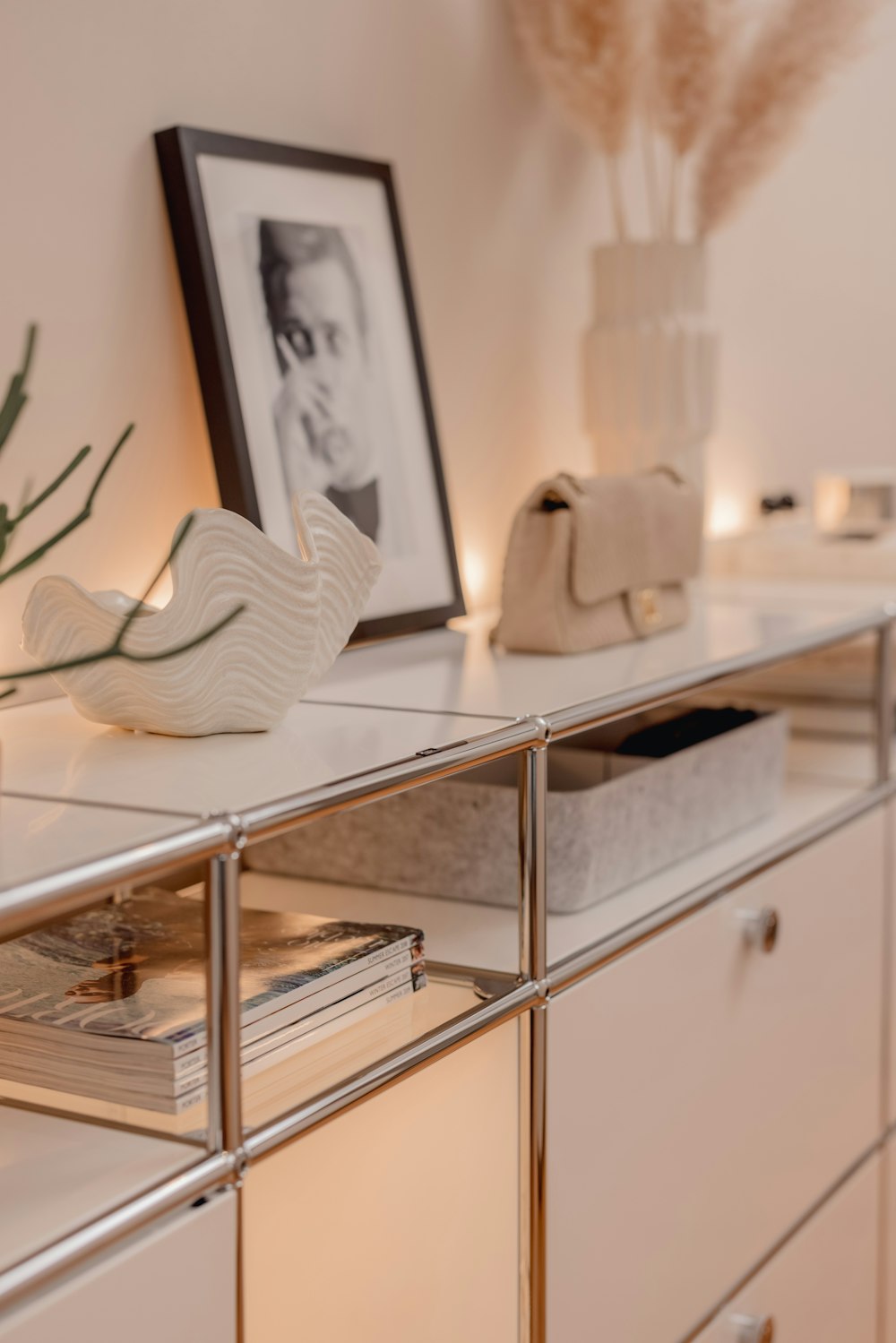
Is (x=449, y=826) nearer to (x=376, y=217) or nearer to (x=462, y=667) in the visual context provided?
(x=462, y=667)

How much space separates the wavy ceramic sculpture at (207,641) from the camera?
36.5 inches

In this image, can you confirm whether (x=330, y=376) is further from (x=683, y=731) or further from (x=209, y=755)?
(x=209, y=755)

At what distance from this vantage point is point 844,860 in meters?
1.50

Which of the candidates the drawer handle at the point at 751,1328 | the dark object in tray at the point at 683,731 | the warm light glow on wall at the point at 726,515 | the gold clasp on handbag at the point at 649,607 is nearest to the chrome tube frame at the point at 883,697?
the dark object in tray at the point at 683,731

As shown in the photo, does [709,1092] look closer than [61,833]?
No

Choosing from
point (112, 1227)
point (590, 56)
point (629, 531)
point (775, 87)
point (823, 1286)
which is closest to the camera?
point (112, 1227)

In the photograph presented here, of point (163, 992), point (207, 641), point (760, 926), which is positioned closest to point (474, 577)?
point (760, 926)

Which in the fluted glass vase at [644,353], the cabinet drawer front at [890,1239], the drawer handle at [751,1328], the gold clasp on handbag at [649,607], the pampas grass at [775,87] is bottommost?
the cabinet drawer front at [890,1239]

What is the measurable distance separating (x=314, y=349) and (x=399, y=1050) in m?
0.75

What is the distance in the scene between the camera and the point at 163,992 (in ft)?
2.81

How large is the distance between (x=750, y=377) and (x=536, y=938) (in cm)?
158

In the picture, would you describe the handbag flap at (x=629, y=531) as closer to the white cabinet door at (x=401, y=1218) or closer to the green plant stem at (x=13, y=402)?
the white cabinet door at (x=401, y=1218)

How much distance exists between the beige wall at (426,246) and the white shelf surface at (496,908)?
309 mm

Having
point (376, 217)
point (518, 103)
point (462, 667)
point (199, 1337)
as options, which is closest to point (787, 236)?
point (518, 103)
